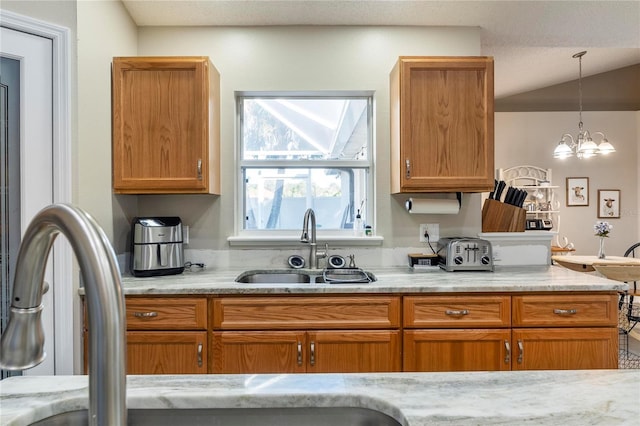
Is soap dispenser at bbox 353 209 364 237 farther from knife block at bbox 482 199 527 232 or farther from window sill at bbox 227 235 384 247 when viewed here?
knife block at bbox 482 199 527 232

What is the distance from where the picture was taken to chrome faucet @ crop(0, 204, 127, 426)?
300mm

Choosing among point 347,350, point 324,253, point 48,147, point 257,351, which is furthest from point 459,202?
point 48,147

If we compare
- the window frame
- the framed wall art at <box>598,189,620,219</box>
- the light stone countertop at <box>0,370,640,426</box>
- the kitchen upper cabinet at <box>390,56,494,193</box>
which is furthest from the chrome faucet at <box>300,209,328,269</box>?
the framed wall art at <box>598,189,620,219</box>

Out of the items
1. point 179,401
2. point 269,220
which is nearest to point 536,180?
point 269,220

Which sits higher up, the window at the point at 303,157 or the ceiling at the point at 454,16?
the ceiling at the point at 454,16

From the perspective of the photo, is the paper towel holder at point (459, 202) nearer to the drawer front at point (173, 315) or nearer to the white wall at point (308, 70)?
the white wall at point (308, 70)

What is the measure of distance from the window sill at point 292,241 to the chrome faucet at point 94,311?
7.66ft

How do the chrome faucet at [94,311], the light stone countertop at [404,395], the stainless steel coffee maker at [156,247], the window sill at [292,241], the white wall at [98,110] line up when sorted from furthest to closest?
the window sill at [292,241]
the stainless steel coffee maker at [156,247]
the white wall at [98,110]
the light stone countertop at [404,395]
the chrome faucet at [94,311]

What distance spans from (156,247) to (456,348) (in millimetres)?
1795

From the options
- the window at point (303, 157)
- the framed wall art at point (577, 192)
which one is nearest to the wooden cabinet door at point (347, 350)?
the window at point (303, 157)

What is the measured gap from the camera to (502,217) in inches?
110

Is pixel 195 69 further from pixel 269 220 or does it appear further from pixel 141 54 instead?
pixel 269 220

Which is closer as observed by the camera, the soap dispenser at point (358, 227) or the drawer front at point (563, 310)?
the drawer front at point (563, 310)

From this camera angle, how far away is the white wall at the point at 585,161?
668 centimetres
